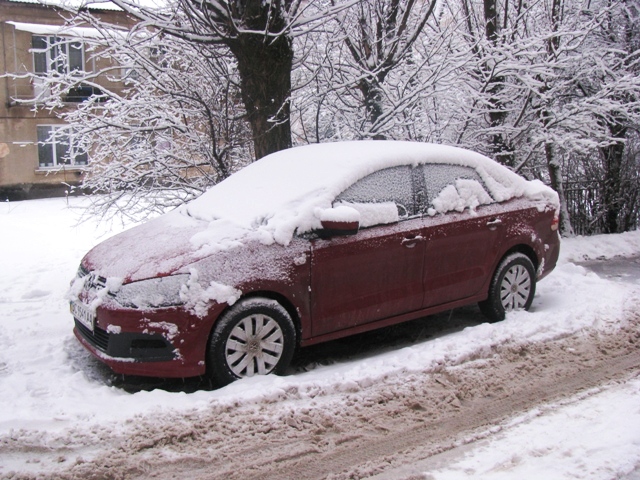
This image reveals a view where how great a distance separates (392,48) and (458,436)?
6416 millimetres

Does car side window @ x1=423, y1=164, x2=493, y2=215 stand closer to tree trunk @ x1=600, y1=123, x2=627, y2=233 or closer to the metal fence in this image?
the metal fence

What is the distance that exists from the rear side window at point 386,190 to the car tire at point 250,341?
3.71 ft

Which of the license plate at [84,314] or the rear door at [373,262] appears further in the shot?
the rear door at [373,262]

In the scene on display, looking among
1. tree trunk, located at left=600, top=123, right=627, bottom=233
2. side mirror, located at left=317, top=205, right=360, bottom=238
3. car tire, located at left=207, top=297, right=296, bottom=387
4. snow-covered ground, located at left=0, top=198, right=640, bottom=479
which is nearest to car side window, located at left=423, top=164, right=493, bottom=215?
side mirror, located at left=317, top=205, right=360, bottom=238

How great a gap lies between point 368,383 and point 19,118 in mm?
22114

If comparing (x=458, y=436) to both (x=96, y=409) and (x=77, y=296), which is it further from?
(x=77, y=296)

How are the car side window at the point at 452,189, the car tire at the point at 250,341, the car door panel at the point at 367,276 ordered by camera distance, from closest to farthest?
the car tire at the point at 250,341
the car door panel at the point at 367,276
the car side window at the point at 452,189

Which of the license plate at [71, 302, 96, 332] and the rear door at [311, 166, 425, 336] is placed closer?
the license plate at [71, 302, 96, 332]

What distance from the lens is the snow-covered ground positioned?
11.0ft

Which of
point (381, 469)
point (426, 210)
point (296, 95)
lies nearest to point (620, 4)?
point (296, 95)

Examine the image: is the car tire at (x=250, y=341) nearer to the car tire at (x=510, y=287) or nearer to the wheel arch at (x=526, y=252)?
the car tire at (x=510, y=287)

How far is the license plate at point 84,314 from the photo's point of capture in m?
4.32

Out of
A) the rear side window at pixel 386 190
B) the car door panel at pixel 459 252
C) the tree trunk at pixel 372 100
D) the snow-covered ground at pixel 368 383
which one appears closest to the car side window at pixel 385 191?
the rear side window at pixel 386 190

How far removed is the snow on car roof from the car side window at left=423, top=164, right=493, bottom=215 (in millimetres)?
80
